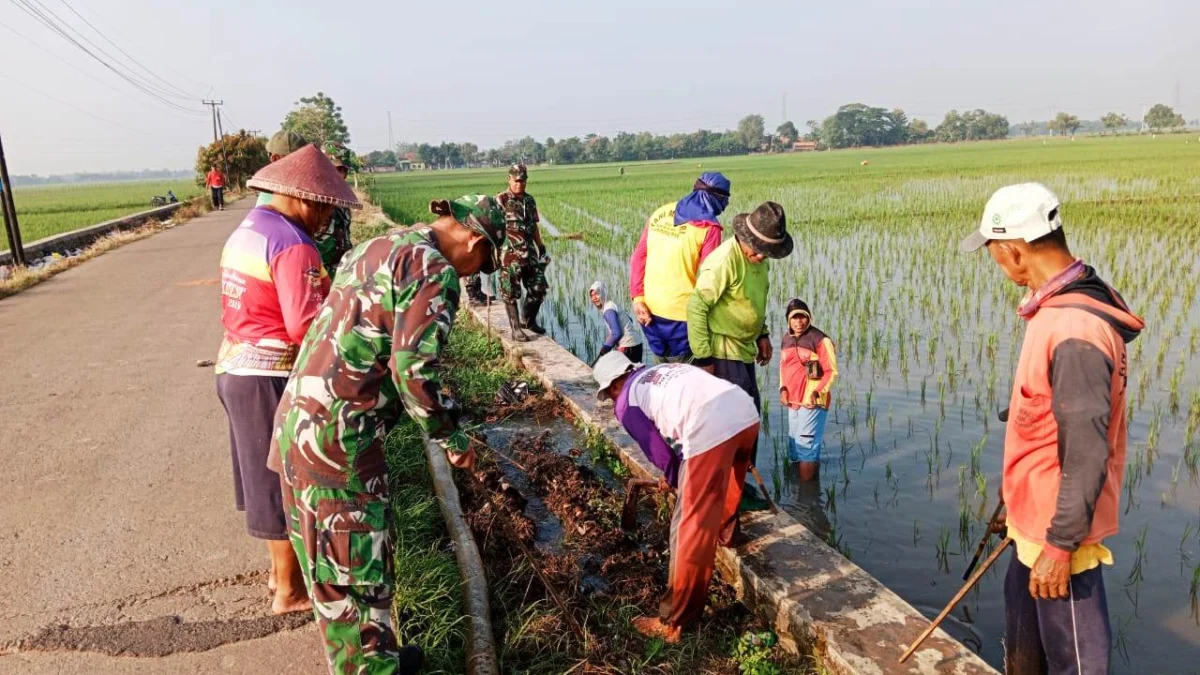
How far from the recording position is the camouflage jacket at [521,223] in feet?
22.3

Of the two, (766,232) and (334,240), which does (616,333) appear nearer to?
(334,240)

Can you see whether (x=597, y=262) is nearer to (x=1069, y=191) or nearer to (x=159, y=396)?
(x=159, y=396)

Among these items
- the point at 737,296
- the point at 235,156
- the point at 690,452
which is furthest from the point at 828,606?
the point at 235,156

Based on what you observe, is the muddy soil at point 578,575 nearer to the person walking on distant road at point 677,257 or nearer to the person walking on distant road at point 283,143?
the person walking on distant road at point 677,257

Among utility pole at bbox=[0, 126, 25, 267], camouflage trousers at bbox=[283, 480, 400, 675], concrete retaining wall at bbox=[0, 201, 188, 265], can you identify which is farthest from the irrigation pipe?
concrete retaining wall at bbox=[0, 201, 188, 265]

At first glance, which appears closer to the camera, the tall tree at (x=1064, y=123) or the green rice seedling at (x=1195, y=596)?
the green rice seedling at (x=1195, y=596)

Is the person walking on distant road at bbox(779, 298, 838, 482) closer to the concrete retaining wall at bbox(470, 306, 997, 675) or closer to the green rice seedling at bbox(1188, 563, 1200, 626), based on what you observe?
the concrete retaining wall at bbox(470, 306, 997, 675)

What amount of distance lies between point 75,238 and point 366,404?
1902 cm

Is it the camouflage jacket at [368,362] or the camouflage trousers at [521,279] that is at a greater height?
the camouflage jacket at [368,362]

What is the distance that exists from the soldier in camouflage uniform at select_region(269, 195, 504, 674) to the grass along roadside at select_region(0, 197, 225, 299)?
34.9 ft

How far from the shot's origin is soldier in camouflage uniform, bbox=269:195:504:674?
1996mm

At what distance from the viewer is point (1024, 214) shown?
2.00 metres

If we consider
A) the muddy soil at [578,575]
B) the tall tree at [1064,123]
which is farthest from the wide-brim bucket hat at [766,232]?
the tall tree at [1064,123]

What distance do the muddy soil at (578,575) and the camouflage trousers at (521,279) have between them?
260 cm
